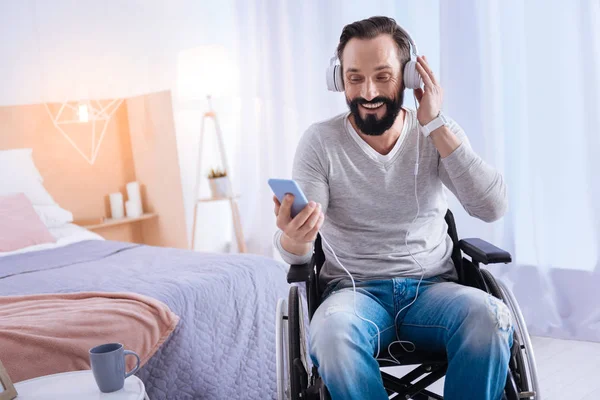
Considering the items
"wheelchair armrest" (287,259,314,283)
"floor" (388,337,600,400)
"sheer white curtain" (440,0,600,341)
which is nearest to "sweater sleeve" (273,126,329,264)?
"wheelchair armrest" (287,259,314,283)

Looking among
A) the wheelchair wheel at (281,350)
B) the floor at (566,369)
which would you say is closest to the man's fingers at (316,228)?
the wheelchair wheel at (281,350)

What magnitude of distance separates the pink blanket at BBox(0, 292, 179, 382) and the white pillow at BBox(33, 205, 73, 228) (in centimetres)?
122

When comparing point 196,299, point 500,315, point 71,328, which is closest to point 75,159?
point 196,299

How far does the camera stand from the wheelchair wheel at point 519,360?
1563 millimetres

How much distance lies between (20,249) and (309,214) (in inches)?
72.4

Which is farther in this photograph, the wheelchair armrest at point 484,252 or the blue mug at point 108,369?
the wheelchair armrest at point 484,252

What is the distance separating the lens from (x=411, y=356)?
159 centimetres

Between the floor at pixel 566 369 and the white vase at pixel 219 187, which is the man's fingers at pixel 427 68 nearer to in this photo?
the floor at pixel 566 369

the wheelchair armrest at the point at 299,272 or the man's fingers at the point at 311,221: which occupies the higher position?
the man's fingers at the point at 311,221

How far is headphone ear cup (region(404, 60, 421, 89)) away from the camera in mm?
1802

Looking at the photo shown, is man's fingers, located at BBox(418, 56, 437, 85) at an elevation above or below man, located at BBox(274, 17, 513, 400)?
above

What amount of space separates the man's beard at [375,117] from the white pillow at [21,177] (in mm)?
2018

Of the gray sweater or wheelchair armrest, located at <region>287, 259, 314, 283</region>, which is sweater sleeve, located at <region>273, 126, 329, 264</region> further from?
wheelchair armrest, located at <region>287, 259, 314, 283</region>

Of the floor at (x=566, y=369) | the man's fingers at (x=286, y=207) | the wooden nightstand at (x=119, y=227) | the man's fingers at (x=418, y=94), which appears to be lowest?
the floor at (x=566, y=369)
